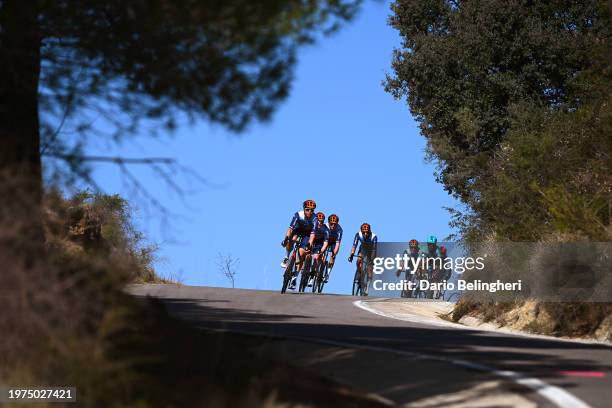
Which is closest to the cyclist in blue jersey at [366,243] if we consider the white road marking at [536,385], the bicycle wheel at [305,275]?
the bicycle wheel at [305,275]

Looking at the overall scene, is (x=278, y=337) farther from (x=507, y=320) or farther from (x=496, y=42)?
(x=496, y=42)

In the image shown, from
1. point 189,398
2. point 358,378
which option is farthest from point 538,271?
point 189,398

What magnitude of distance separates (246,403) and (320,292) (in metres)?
22.7

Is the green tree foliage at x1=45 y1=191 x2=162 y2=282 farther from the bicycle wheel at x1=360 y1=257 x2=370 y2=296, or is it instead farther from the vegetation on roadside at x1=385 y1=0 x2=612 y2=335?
the vegetation on roadside at x1=385 y1=0 x2=612 y2=335

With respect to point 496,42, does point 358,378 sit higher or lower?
lower

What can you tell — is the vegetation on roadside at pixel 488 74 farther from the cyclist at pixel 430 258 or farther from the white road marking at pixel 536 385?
the white road marking at pixel 536 385

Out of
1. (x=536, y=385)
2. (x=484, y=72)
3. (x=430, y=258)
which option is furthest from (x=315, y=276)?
(x=536, y=385)

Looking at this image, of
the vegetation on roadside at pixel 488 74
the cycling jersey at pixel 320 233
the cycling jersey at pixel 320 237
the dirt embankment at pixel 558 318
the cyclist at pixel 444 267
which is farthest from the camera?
the cyclist at pixel 444 267

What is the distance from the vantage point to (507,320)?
21.5 m

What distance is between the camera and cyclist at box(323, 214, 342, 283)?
30328 millimetres

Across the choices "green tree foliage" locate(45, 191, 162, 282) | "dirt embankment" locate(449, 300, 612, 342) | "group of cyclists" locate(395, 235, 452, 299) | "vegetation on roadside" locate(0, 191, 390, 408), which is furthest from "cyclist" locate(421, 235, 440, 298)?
"vegetation on roadside" locate(0, 191, 390, 408)

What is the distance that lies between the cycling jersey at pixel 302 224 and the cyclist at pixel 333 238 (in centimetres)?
188

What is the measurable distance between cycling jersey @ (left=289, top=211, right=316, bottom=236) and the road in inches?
301

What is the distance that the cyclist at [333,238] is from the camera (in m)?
30.3
